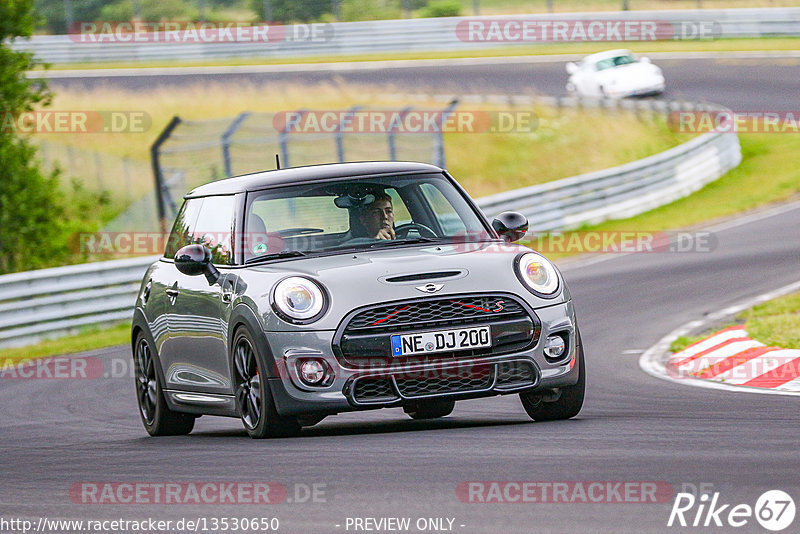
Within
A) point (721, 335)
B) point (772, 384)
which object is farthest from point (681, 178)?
point (772, 384)

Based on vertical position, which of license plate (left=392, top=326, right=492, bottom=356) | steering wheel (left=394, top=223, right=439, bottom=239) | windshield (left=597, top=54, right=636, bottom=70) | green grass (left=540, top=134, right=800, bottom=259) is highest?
steering wheel (left=394, top=223, right=439, bottom=239)

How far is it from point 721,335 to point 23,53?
39.8ft

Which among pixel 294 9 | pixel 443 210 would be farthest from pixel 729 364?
pixel 294 9

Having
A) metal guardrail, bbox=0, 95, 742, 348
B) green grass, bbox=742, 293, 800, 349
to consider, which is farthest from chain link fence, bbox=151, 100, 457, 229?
green grass, bbox=742, 293, 800, 349

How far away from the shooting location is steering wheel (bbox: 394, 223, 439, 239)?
27.0 feet

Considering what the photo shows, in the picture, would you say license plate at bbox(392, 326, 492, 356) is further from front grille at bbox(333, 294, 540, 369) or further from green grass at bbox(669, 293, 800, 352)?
green grass at bbox(669, 293, 800, 352)

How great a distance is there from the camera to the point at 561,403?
771 centimetres

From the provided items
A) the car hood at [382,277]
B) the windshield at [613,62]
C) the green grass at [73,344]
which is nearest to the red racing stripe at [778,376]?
the car hood at [382,277]

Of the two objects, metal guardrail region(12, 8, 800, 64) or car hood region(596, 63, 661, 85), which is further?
metal guardrail region(12, 8, 800, 64)

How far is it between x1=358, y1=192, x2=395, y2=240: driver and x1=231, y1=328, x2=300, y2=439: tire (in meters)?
1.04

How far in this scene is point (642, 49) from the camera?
4253cm

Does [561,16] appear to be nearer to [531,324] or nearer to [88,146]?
[88,146]

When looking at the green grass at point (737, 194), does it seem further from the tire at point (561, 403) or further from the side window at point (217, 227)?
the tire at point (561, 403)

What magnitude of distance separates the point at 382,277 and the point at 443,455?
1.25 metres
